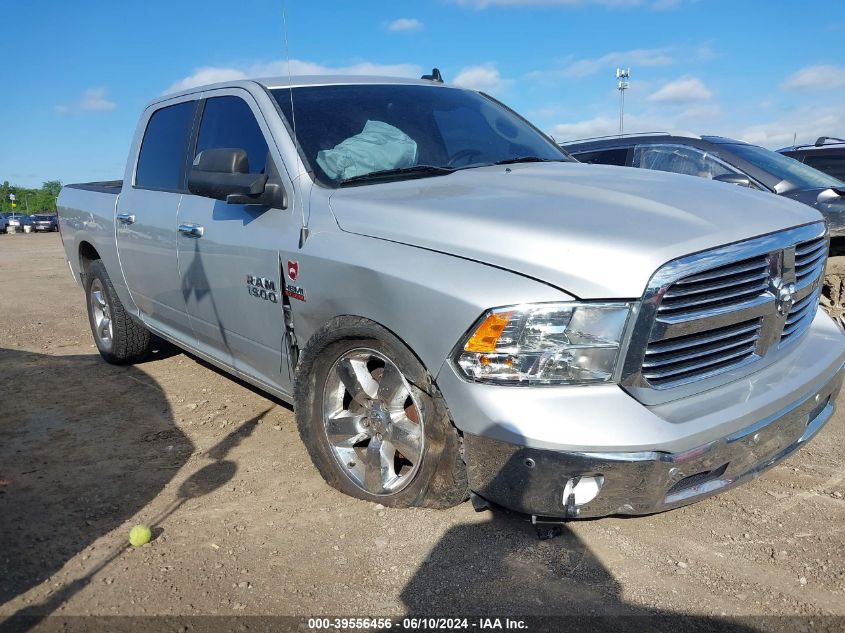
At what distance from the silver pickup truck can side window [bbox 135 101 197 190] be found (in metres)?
0.40

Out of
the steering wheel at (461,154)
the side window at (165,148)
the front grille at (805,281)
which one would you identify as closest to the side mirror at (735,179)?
the front grille at (805,281)

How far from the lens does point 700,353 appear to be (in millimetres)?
2584

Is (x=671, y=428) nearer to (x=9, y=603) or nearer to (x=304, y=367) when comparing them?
(x=304, y=367)

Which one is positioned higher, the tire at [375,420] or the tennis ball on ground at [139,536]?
the tire at [375,420]

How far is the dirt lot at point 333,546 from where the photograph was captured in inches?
101

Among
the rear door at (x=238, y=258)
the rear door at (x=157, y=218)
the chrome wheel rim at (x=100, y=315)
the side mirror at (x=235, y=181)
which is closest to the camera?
the side mirror at (x=235, y=181)

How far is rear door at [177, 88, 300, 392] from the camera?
11.5ft

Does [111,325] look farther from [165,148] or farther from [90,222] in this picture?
[165,148]

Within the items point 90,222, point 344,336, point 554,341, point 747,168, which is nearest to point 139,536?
point 344,336

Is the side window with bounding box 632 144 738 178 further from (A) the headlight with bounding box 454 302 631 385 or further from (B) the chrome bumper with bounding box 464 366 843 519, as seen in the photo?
(A) the headlight with bounding box 454 302 631 385

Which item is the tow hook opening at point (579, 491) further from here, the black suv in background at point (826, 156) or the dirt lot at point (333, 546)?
the black suv in background at point (826, 156)

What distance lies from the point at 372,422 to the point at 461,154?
4.92 ft

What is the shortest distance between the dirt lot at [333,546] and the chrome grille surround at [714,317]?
0.70 m

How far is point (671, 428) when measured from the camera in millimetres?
2396
